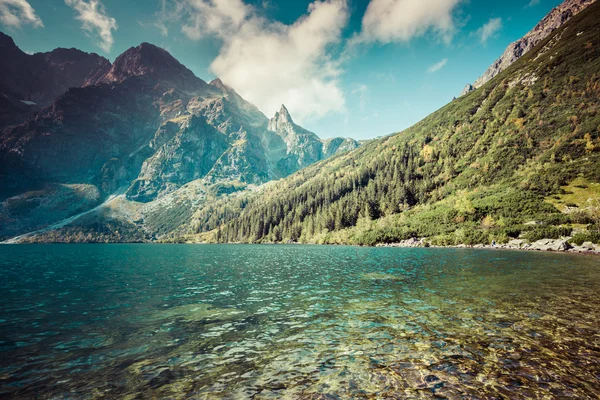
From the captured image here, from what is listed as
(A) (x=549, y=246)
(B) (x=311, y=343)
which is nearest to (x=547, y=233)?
(A) (x=549, y=246)

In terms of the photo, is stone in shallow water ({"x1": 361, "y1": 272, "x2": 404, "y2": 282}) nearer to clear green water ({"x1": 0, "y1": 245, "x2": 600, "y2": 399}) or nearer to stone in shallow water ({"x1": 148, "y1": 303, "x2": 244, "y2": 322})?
clear green water ({"x1": 0, "y1": 245, "x2": 600, "y2": 399})

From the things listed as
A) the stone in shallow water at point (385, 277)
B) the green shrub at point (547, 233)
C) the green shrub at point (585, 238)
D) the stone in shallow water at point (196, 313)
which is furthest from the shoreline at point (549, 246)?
the stone in shallow water at point (196, 313)

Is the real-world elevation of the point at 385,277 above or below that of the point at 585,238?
below

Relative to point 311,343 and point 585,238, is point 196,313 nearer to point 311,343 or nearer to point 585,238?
point 311,343

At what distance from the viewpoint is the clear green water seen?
9.02m

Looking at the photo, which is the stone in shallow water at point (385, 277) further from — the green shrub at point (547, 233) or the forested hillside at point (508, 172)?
the green shrub at point (547, 233)

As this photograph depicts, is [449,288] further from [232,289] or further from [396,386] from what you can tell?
[232,289]

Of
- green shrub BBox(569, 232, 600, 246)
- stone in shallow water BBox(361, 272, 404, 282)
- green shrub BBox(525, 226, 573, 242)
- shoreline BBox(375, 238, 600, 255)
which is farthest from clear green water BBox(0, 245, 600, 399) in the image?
green shrub BBox(525, 226, 573, 242)

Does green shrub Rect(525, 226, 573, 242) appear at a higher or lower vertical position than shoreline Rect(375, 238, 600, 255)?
higher

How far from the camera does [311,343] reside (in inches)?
509

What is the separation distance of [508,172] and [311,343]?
138890 millimetres

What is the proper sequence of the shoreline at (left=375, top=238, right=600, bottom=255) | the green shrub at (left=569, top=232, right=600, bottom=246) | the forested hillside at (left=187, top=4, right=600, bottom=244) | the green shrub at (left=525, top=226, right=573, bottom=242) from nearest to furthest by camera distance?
the shoreline at (left=375, top=238, right=600, bottom=255), the green shrub at (left=569, top=232, right=600, bottom=246), the green shrub at (left=525, top=226, right=573, bottom=242), the forested hillside at (left=187, top=4, right=600, bottom=244)

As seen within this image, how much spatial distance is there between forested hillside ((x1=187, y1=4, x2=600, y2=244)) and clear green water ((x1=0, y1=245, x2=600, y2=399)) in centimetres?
6274

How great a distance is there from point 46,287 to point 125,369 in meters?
Result: 29.4
